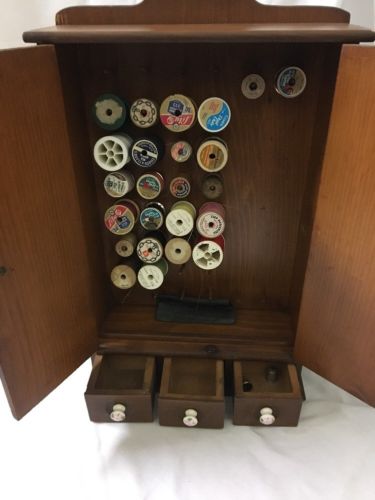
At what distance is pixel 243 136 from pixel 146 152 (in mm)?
192

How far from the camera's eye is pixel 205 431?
33.5 inches

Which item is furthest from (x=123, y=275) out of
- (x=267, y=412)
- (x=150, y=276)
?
(x=267, y=412)

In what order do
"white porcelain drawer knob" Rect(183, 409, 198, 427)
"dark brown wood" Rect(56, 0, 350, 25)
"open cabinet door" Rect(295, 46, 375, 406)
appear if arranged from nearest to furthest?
"open cabinet door" Rect(295, 46, 375, 406)
"dark brown wood" Rect(56, 0, 350, 25)
"white porcelain drawer knob" Rect(183, 409, 198, 427)

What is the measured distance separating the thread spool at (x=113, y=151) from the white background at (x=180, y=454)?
1.05 ft

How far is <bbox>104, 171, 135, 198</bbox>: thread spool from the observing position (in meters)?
0.82

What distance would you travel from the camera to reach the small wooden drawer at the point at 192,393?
81 centimetres

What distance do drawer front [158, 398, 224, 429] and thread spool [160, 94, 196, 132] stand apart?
506 millimetres

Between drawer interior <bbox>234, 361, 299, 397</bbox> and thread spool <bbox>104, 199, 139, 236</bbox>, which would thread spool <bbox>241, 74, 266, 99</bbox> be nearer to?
thread spool <bbox>104, 199, 139, 236</bbox>

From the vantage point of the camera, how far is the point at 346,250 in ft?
2.28

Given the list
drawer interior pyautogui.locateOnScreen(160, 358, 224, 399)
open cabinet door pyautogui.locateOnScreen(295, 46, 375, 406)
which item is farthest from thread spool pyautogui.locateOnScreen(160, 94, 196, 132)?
drawer interior pyautogui.locateOnScreen(160, 358, 224, 399)

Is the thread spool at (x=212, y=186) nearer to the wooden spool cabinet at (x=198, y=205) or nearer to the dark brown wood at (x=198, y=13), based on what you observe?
the wooden spool cabinet at (x=198, y=205)

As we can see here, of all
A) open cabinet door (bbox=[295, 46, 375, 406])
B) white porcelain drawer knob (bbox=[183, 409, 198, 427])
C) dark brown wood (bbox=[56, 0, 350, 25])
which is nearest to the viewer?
open cabinet door (bbox=[295, 46, 375, 406])

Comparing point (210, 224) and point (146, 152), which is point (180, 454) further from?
point (146, 152)

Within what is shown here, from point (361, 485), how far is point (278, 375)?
0.24 meters
